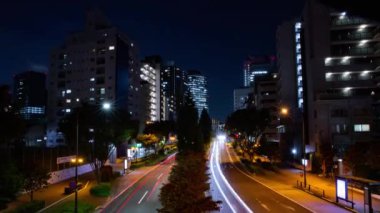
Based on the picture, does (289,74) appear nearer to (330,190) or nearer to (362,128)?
(362,128)

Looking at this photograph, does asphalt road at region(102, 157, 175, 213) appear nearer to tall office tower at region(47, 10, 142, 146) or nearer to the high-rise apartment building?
the high-rise apartment building

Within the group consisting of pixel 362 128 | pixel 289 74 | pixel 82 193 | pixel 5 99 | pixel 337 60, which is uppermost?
pixel 289 74

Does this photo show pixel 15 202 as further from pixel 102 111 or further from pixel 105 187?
pixel 102 111

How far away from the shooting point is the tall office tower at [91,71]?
377 ft

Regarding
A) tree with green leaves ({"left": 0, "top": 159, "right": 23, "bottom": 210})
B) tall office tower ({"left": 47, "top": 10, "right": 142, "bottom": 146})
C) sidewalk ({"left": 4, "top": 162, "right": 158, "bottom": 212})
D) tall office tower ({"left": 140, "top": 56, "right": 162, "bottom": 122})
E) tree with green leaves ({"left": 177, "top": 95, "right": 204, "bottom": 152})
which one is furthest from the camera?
tall office tower ({"left": 140, "top": 56, "right": 162, "bottom": 122})

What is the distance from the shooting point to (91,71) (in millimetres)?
118062

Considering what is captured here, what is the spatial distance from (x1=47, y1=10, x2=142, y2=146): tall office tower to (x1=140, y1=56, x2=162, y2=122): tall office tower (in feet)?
101

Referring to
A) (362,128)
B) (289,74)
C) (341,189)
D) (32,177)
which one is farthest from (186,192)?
(289,74)

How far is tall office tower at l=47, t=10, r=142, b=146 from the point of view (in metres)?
115

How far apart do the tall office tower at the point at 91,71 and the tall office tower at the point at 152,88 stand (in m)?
30.7

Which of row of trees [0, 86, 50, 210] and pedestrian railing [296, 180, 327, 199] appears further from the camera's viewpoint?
pedestrian railing [296, 180, 327, 199]

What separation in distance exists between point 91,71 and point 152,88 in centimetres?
5051

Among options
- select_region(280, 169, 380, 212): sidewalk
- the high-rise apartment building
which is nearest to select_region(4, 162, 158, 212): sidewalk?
select_region(280, 169, 380, 212): sidewalk

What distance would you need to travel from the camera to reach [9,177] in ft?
109
